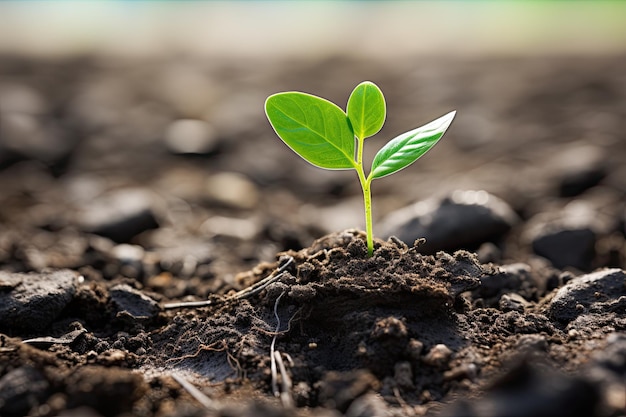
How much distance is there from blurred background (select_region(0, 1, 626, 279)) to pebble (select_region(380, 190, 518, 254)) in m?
0.01

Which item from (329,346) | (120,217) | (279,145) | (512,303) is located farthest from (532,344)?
(279,145)

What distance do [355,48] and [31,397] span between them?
11.1 m

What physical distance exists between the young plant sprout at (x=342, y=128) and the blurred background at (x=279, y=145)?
1329 mm

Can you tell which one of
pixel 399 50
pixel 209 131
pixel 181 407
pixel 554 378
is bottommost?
pixel 181 407

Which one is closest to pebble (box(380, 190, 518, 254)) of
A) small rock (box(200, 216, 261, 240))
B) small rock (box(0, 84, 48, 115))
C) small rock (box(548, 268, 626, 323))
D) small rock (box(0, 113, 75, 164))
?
small rock (box(200, 216, 261, 240))

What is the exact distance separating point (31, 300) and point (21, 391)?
0.62m

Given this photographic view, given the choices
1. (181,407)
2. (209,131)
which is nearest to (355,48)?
(209,131)

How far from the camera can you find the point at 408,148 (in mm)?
2209

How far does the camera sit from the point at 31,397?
6.03 ft

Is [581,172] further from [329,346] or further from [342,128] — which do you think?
[329,346]

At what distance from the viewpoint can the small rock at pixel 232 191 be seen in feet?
16.8

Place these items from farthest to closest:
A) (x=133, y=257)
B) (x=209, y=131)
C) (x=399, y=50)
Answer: (x=399, y=50) < (x=209, y=131) < (x=133, y=257)

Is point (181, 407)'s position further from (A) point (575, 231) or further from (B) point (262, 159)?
(B) point (262, 159)

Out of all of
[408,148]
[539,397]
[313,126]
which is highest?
[313,126]
